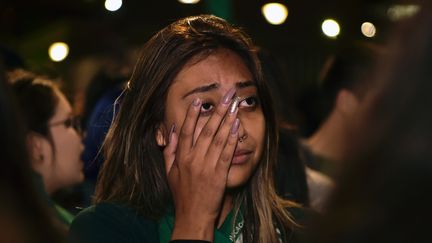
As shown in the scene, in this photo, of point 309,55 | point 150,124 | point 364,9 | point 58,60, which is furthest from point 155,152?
point 309,55

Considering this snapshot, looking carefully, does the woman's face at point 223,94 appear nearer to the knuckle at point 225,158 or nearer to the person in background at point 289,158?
the knuckle at point 225,158

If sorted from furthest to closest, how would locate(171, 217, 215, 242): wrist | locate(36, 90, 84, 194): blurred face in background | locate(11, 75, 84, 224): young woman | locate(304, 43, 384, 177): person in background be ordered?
1. locate(304, 43, 384, 177): person in background
2. locate(36, 90, 84, 194): blurred face in background
3. locate(11, 75, 84, 224): young woman
4. locate(171, 217, 215, 242): wrist

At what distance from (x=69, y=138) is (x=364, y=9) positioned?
515cm

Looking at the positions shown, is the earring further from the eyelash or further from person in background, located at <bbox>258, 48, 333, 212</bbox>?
person in background, located at <bbox>258, 48, 333, 212</bbox>

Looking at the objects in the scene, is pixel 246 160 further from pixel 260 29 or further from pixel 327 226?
pixel 260 29

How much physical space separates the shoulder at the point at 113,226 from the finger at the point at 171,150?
16 centimetres

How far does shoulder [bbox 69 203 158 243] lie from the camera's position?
240 cm

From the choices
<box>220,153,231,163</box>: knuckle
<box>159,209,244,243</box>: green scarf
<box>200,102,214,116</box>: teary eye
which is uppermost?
<box>200,102,214,116</box>: teary eye

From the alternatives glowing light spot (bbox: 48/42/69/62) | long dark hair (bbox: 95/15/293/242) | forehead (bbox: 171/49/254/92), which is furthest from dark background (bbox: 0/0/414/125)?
forehead (bbox: 171/49/254/92)

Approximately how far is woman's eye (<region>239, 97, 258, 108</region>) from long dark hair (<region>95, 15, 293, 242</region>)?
0.04 metres

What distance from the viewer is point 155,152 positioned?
2648 millimetres

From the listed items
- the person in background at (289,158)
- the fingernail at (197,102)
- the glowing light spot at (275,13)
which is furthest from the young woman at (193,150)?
the glowing light spot at (275,13)

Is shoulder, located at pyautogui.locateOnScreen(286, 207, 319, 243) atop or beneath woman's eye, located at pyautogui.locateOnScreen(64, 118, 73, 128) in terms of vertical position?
atop

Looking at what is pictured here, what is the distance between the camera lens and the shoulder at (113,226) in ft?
7.86
